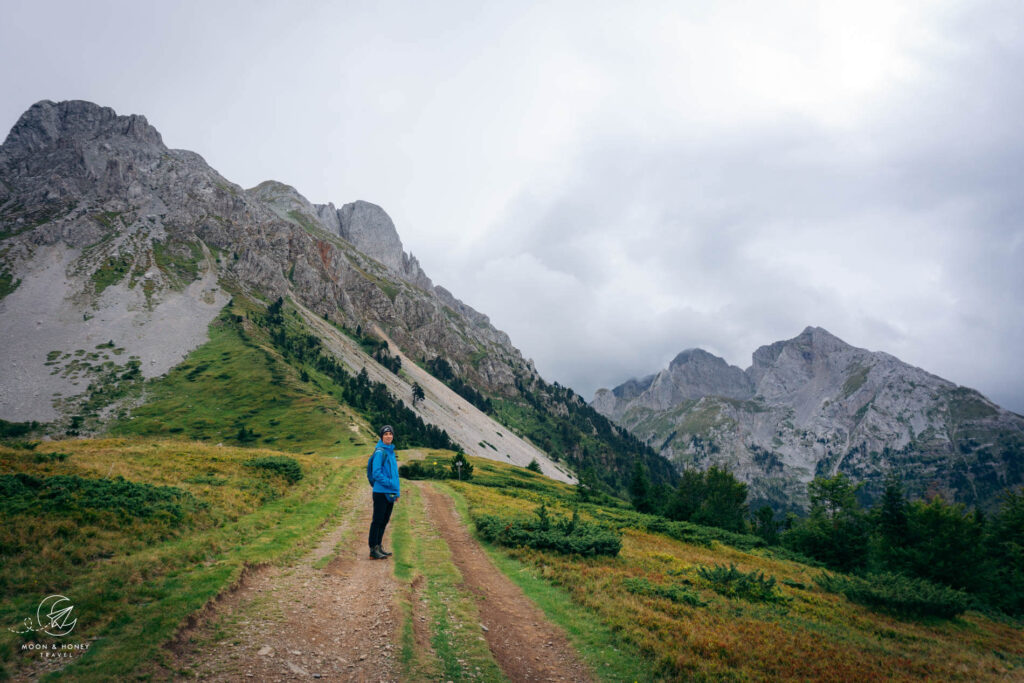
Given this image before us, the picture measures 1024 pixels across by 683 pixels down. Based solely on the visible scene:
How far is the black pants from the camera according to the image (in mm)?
15523

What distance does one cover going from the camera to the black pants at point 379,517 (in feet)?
50.9

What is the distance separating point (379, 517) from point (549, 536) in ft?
28.3

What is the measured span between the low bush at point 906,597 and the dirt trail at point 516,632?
19.8 metres

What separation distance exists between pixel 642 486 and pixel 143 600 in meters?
71.9

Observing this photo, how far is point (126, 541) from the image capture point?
491 inches

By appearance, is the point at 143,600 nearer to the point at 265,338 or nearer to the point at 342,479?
the point at 342,479

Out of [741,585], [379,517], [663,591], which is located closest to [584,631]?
[663,591]

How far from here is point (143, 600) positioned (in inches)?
368

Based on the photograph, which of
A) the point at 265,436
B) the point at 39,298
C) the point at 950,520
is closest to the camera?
the point at 950,520

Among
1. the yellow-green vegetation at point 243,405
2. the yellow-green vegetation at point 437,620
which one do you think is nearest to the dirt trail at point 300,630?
the yellow-green vegetation at point 437,620

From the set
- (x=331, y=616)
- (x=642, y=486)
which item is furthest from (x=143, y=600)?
(x=642, y=486)

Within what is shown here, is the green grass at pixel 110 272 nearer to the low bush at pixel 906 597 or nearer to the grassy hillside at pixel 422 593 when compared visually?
the grassy hillside at pixel 422 593

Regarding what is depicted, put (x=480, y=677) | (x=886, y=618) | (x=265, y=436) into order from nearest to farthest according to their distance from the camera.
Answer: (x=480, y=677)
(x=886, y=618)
(x=265, y=436)
